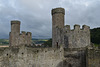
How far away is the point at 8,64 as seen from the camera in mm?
11961

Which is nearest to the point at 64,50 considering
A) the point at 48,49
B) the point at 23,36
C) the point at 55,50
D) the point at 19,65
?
the point at 55,50

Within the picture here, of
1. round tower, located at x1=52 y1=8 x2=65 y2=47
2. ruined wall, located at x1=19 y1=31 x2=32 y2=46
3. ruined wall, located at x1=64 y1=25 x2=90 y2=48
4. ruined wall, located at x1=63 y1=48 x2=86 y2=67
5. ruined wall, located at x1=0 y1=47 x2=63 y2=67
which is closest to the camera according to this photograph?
ruined wall, located at x1=0 y1=47 x2=63 y2=67

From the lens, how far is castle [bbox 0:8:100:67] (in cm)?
1251

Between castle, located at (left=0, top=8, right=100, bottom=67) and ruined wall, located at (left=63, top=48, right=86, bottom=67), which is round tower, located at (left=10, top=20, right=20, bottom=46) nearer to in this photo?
castle, located at (left=0, top=8, right=100, bottom=67)

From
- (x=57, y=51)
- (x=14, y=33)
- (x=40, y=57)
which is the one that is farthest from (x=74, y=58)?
(x=14, y=33)

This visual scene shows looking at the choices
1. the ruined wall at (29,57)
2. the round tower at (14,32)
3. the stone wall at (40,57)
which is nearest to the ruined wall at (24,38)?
the round tower at (14,32)

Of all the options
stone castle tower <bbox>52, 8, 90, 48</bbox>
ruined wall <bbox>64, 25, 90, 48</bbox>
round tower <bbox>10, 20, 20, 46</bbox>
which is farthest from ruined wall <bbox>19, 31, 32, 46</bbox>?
ruined wall <bbox>64, 25, 90, 48</bbox>

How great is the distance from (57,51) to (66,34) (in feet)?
14.7

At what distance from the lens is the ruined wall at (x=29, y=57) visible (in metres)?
11.9

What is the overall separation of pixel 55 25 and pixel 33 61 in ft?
33.7

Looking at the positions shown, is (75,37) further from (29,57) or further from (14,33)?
(14,33)

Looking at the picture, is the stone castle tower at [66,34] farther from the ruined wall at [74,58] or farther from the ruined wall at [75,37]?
the ruined wall at [74,58]

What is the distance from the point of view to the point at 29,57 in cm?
1338

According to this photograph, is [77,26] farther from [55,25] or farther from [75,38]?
[55,25]
